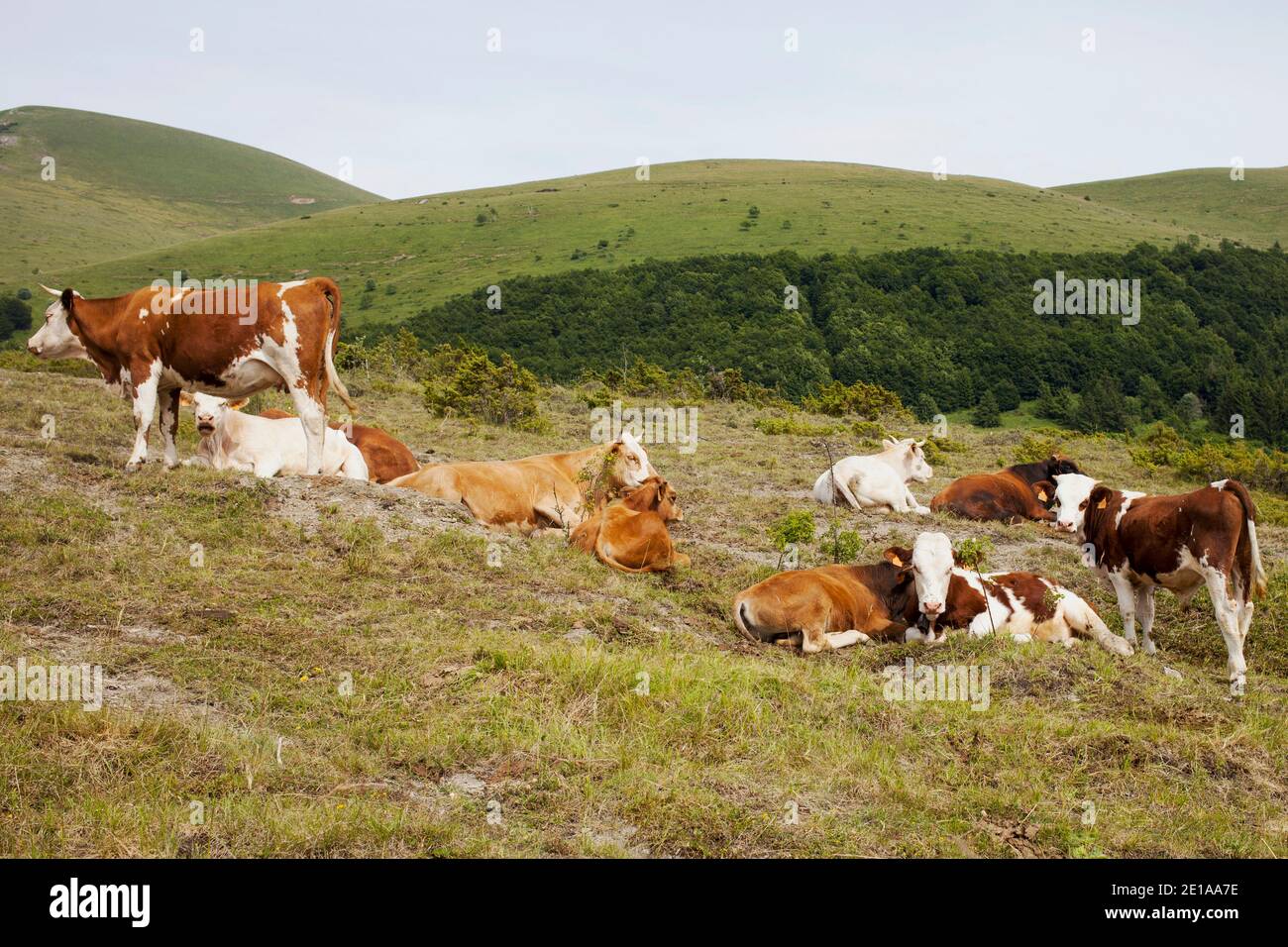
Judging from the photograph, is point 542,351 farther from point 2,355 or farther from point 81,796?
point 81,796

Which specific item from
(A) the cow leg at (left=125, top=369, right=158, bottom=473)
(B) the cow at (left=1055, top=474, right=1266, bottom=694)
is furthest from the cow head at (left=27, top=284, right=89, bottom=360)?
(B) the cow at (left=1055, top=474, right=1266, bottom=694)

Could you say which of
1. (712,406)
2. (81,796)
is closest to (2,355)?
(712,406)

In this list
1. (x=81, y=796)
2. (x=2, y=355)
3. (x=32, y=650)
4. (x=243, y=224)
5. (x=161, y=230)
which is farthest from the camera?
(x=243, y=224)

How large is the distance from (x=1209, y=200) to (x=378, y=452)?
145 metres

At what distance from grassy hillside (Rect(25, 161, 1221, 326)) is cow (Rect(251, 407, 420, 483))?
74764 mm

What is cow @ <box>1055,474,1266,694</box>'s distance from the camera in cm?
949

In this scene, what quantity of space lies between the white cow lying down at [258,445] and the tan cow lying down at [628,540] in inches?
128

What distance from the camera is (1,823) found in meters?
4.76

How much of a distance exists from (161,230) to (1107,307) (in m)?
121

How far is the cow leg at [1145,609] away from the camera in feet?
34.2

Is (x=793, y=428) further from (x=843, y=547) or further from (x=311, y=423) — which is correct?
(x=311, y=423)

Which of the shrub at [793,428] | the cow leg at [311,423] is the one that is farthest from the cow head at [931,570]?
the shrub at [793,428]

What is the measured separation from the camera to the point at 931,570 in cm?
995

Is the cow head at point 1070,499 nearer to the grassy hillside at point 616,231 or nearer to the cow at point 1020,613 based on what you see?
the cow at point 1020,613
